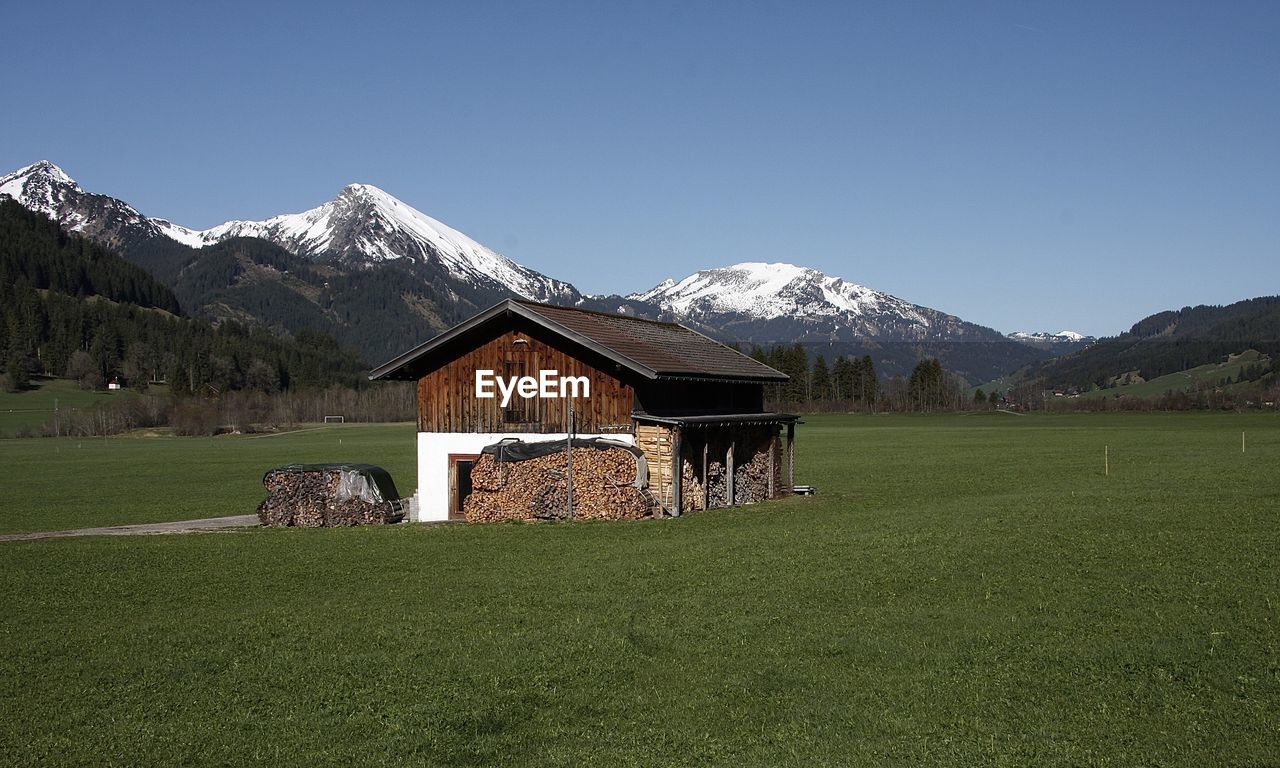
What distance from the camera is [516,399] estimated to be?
3388 centimetres

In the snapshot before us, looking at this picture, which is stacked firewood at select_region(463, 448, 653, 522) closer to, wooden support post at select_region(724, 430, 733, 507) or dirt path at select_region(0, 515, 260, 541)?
wooden support post at select_region(724, 430, 733, 507)

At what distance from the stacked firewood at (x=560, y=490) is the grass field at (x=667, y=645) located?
3.77 metres

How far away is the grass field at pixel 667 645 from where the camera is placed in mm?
10406

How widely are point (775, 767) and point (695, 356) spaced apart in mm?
28396

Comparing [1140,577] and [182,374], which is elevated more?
[182,374]

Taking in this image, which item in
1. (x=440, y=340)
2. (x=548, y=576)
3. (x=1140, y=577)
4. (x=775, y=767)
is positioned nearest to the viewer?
(x=775, y=767)

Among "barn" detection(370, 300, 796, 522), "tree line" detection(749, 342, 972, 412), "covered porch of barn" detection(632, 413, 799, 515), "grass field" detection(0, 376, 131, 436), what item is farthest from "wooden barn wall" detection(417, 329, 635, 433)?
"tree line" detection(749, 342, 972, 412)

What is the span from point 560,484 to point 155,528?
11413 mm

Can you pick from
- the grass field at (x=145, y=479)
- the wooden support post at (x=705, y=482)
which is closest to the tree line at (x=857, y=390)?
the grass field at (x=145, y=479)

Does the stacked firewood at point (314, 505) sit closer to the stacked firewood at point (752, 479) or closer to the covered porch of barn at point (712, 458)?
the covered porch of barn at point (712, 458)

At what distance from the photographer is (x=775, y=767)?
31.7ft

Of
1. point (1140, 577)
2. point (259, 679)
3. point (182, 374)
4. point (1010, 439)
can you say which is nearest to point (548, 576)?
point (259, 679)

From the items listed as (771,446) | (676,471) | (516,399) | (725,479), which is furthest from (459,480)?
(771,446)

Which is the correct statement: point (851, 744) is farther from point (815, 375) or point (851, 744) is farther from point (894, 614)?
point (815, 375)
